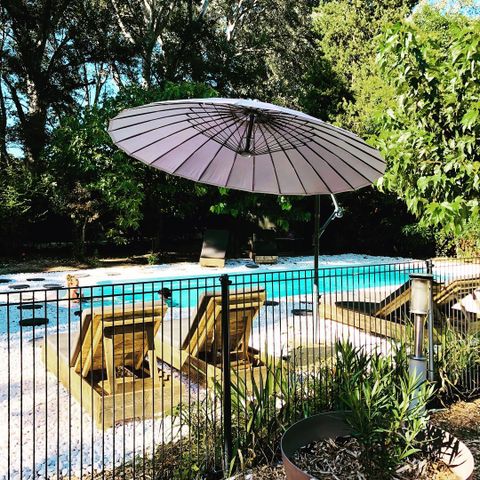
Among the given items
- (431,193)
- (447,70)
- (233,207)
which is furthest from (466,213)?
(233,207)

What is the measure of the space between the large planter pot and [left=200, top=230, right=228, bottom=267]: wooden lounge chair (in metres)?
11.7

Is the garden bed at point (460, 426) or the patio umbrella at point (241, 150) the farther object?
the patio umbrella at point (241, 150)

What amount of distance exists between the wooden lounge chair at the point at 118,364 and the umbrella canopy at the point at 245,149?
1.18 m

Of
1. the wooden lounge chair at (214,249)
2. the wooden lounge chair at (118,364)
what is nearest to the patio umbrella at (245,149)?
the wooden lounge chair at (118,364)

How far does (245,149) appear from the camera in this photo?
3410mm

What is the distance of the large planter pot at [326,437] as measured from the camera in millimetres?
2352

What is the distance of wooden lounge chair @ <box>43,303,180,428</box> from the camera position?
3511mm

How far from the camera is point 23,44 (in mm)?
16922

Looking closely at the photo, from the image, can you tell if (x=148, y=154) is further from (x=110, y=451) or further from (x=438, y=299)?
(x=438, y=299)

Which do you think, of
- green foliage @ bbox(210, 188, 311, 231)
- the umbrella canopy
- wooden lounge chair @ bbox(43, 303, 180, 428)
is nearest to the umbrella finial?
the umbrella canopy

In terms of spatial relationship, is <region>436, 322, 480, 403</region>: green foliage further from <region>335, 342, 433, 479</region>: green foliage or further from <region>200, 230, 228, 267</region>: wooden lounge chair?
<region>200, 230, 228, 267</region>: wooden lounge chair

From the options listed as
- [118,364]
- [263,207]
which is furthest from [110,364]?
[263,207]

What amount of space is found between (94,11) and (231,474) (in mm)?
19747

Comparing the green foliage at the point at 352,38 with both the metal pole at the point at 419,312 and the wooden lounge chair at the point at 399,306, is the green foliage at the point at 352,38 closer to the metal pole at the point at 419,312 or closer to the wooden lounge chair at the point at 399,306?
the wooden lounge chair at the point at 399,306
